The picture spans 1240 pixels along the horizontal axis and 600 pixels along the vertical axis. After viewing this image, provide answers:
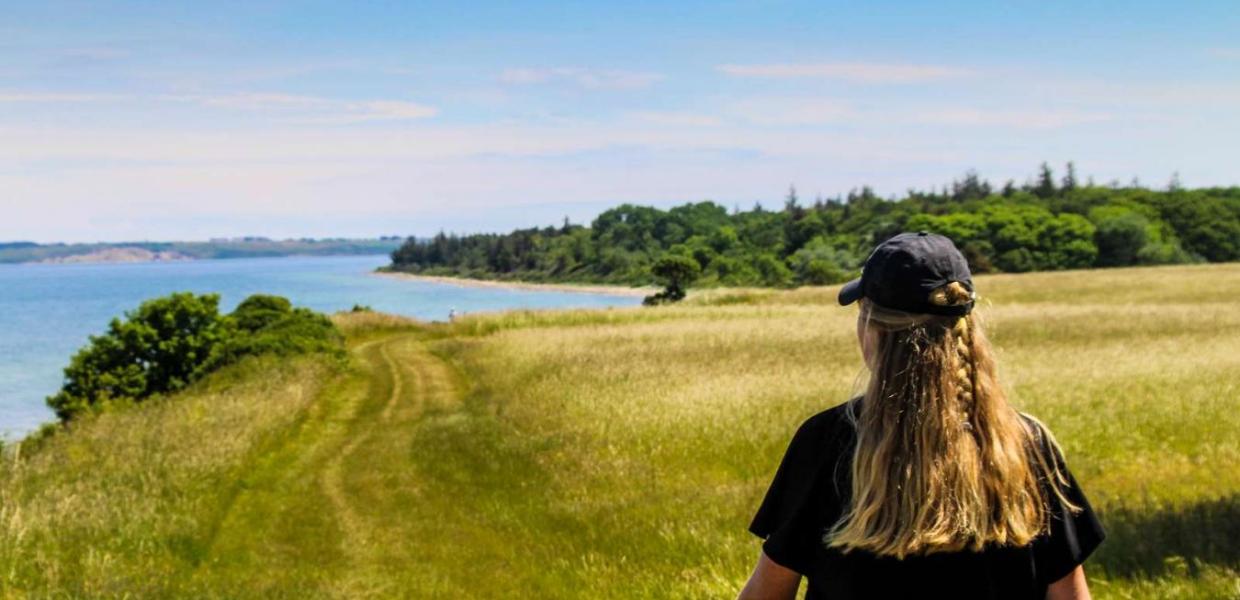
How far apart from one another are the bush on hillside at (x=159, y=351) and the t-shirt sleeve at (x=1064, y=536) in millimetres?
29360

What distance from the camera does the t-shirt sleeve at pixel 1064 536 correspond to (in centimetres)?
→ 295

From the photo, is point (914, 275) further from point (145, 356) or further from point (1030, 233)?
point (1030, 233)

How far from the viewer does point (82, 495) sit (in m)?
13.8

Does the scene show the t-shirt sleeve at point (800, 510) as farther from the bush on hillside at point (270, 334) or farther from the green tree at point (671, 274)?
the green tree at point (671, 274)

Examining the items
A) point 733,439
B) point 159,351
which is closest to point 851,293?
point 733,439

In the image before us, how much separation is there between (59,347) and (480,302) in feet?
218

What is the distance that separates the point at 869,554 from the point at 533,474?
1306 centimetres

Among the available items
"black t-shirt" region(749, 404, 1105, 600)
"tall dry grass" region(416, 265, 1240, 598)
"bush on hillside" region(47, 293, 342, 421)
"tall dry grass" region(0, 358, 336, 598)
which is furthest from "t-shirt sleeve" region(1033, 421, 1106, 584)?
"bush on hillside" region(47, 293, 342, 421)

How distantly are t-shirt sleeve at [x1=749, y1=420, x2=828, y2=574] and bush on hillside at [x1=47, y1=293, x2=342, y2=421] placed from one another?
29.1 m

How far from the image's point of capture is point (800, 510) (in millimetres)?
2969

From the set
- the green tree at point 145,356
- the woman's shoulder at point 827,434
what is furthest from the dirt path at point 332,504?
the green tree at point 145,356

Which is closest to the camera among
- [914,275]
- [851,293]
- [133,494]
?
[914,275]

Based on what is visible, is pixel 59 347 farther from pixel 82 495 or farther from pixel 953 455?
pixel 953 455

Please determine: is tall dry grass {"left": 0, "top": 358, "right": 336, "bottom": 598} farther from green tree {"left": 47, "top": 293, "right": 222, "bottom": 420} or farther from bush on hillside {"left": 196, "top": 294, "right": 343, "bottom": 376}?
green tree {"left": 47, "top": 293, "right": 222, "bottom": 420}
